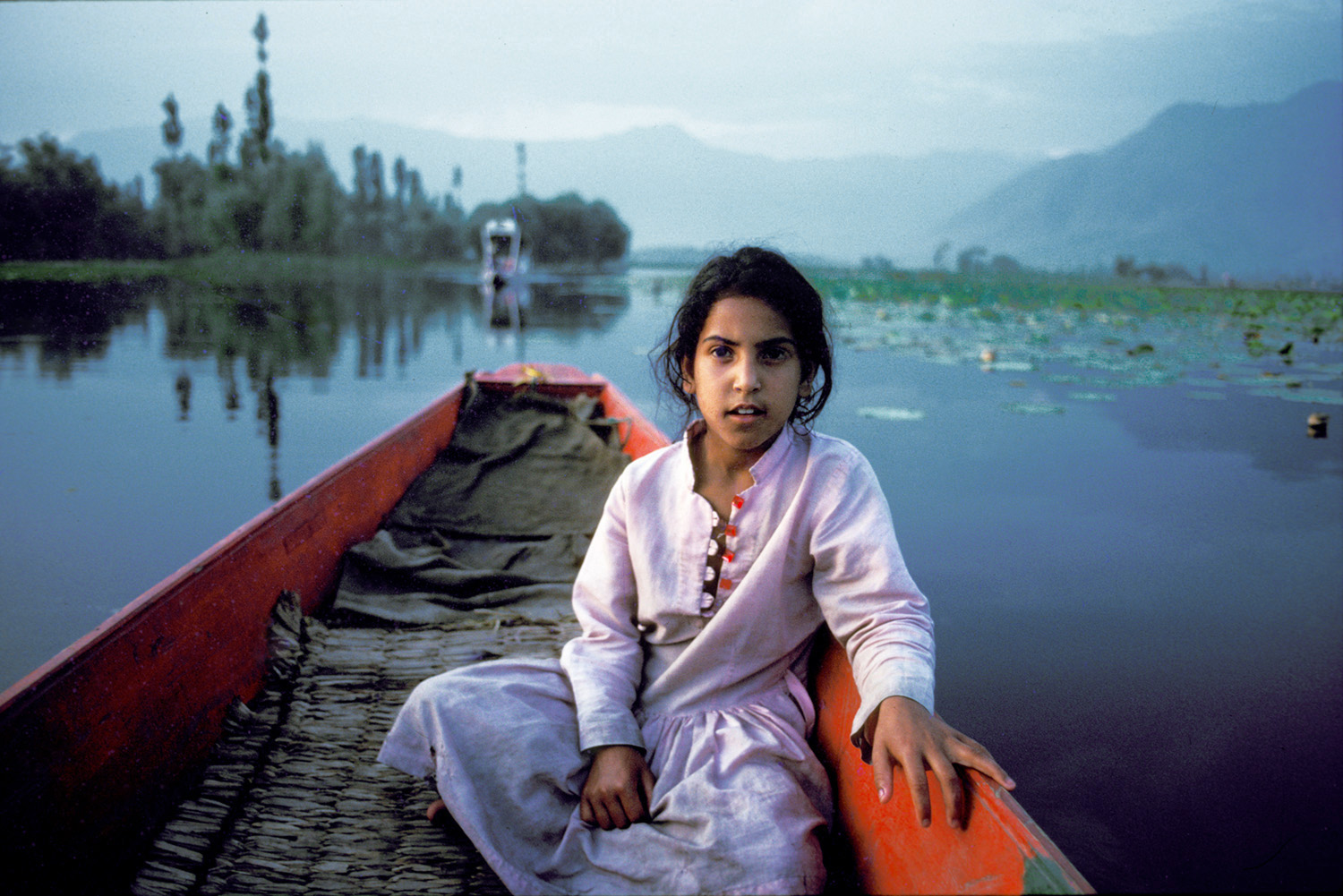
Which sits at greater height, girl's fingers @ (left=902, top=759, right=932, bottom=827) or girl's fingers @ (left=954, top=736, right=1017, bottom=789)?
girl's fingers @ (left=954, top=736, right=1017, bottom=789)

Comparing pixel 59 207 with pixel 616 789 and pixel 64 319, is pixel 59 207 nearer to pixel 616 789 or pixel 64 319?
pixel 64 319

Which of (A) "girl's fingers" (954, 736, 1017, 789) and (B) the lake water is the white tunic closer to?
(A) "girl's fingers" (954, 736, 1017, 789)

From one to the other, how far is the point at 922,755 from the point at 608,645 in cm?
43

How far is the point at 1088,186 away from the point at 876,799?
7093 cm

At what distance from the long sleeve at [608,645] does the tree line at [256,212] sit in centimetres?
144

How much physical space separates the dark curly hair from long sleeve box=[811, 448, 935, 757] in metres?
0.13

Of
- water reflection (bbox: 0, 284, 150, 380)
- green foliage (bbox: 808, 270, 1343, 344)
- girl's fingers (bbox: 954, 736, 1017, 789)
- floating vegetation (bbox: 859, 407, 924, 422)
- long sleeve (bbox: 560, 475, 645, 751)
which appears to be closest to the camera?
girl's fingers (bbox: 954, 736, 1017, 789)

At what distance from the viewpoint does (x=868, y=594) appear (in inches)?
36.0

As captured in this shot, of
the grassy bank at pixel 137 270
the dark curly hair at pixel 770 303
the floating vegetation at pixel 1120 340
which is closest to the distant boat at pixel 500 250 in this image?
the grassy bank at pixel 137 270

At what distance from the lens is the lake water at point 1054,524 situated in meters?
1.53

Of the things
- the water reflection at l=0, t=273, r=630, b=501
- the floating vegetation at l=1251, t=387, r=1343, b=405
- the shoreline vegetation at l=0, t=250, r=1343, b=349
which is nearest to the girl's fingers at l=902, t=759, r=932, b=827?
the water reflection at l=0, t=273, r=630, b=501

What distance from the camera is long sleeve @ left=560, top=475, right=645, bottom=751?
97cm

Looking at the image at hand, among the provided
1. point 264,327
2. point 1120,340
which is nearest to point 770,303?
point 1120,340

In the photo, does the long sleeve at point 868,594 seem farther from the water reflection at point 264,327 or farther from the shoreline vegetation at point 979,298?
the shoreline vegetation at point 979,298
